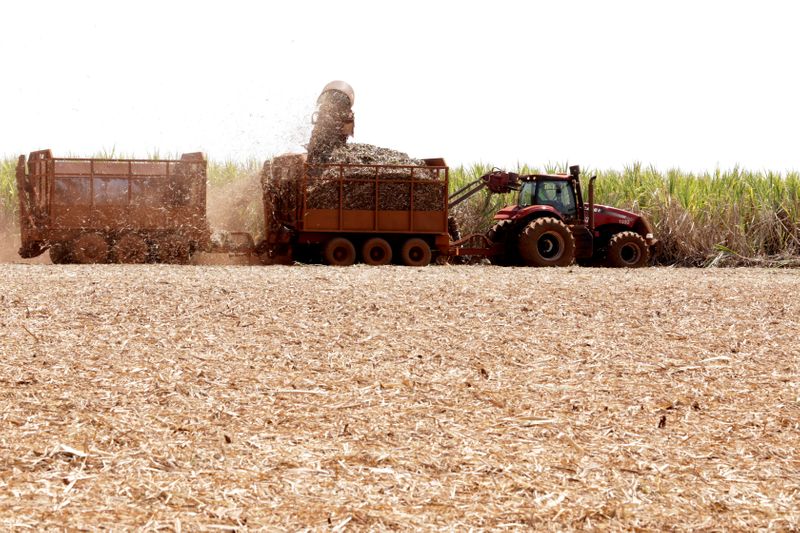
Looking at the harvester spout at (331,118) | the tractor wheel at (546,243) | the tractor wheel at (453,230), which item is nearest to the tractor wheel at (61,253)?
the harvester spout at (331,118)

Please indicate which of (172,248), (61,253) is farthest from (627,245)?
(61,253)

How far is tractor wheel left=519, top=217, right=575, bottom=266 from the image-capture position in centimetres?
1686

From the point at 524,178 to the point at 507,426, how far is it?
12035 millimetres

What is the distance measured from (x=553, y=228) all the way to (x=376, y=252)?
328 centimetres

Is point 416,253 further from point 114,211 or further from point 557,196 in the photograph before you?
point 114,211

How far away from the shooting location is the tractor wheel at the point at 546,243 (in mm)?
16859

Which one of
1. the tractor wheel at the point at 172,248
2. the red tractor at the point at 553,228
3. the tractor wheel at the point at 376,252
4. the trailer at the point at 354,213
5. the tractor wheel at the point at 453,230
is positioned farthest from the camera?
the tractor wheel at the point at 453,230

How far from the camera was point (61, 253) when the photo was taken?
52.8ft

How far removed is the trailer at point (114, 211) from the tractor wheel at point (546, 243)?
573 cm

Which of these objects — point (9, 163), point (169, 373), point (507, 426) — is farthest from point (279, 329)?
point (9, 163)

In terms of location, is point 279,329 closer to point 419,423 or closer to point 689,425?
point 419,423

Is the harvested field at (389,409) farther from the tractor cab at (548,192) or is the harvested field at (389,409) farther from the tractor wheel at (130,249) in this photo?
the tractor cab at (548,192)

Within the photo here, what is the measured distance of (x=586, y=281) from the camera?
12.6 m

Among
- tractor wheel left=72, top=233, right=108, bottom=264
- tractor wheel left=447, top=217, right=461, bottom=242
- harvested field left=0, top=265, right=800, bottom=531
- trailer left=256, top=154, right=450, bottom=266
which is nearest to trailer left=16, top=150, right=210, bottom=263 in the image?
tractor wheel left=72, top=233, right=108, bottom=264
